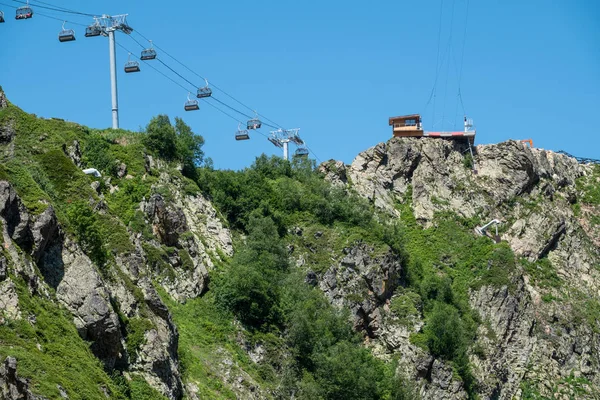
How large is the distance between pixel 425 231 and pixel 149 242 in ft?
95.4

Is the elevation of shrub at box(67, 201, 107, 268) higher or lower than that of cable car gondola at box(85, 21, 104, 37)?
lower

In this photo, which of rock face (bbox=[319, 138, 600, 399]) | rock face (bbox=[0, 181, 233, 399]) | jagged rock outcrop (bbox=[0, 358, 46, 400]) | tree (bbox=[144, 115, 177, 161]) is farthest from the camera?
tree (bbox=[144, 115, 177, 161])

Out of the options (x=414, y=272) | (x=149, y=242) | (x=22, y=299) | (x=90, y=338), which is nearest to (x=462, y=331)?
(x=414, y=272)

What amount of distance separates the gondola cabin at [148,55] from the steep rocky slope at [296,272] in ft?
17.7

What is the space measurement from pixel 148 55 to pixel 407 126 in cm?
2744

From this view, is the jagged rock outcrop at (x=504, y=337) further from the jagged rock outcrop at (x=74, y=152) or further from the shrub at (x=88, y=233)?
the shrub at (x=88, y=233)

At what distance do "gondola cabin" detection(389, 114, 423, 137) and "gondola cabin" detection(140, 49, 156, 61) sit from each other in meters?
26.0

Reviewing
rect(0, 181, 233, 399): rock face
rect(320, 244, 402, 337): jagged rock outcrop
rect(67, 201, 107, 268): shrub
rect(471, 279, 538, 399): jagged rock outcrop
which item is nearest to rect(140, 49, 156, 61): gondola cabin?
rect(320, 244, 402, 337): jagged rock outcrop

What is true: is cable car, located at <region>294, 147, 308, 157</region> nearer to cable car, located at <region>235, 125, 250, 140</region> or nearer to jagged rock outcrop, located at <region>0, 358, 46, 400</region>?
cable car, located at <region>235, 125, 250, 140</region>

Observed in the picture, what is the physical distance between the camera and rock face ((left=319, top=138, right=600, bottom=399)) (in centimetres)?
7575

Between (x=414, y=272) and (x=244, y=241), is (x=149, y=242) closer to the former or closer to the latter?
(x=244, y=241)

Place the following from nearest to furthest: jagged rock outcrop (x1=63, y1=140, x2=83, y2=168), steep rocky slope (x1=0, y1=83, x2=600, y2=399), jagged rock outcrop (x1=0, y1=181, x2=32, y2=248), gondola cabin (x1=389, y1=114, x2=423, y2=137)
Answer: jagged rock outcrop (x1=0, y1=181, x2=32, y2=248) → steep rocky slope (x1=0, y1=83, x2=600, y2=399) → jagged rock outcrop (x1=63, y1=140, x2=83, y2=168) → gondola cabin (x1=389, y1=114, x2=423, y2=137)

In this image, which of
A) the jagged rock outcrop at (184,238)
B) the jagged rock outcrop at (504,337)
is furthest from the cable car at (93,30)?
the jagged rock outcrop at (504,337)

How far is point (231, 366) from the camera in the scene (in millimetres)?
62969
